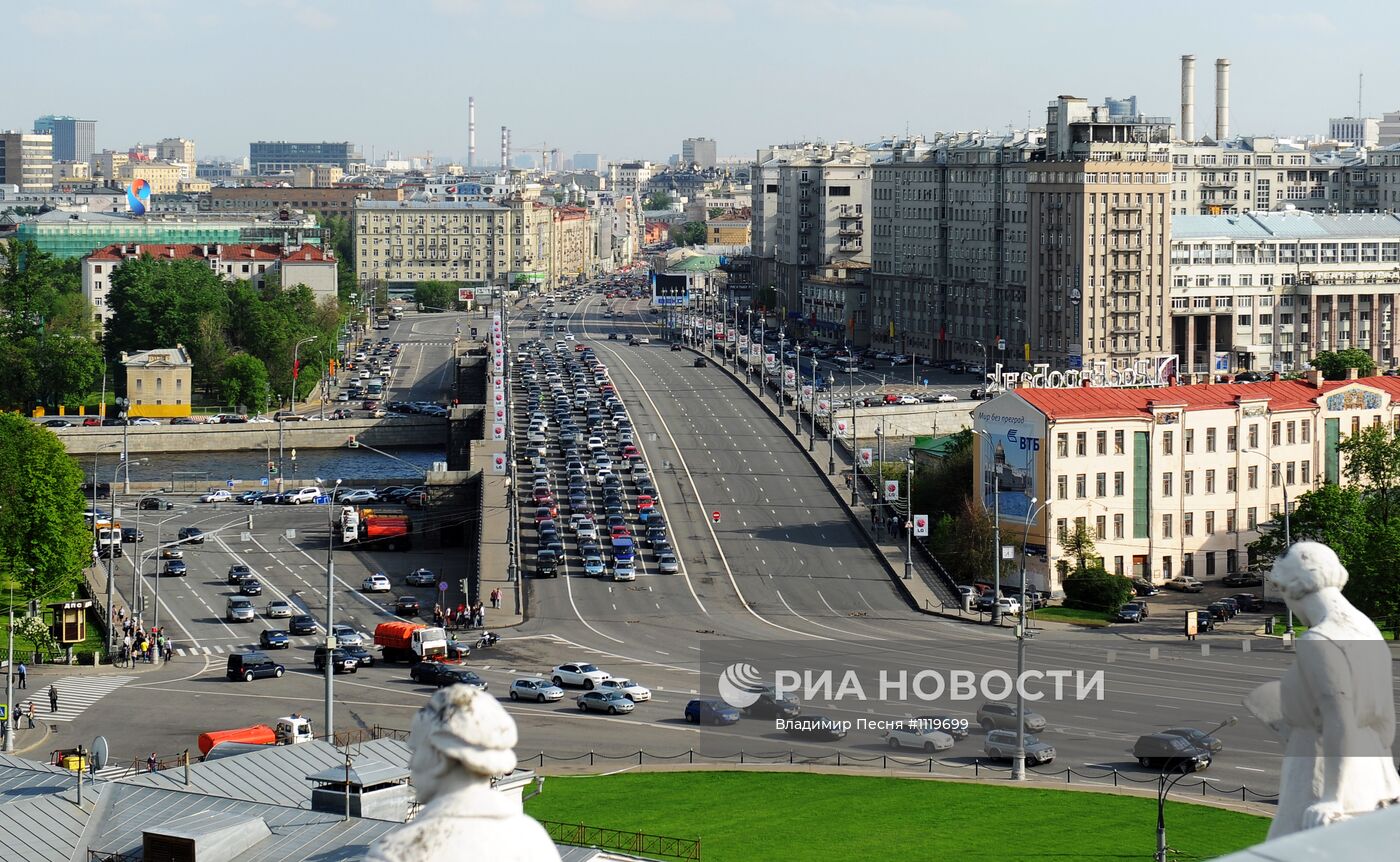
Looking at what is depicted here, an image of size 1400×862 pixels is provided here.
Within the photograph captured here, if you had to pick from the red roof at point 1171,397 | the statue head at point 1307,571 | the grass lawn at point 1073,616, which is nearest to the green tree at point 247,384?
the red roof at point 1171,397

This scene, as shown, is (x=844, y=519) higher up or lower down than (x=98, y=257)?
lower down

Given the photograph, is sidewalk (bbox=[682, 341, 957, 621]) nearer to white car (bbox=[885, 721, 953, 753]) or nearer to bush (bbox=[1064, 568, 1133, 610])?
bush (bbox=[1064, 568, 1133, 610])

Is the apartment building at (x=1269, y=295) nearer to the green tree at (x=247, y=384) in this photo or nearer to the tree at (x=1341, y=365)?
the tree at (x=1341, y=365)

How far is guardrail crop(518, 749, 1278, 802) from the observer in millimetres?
47312

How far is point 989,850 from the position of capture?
135 feet

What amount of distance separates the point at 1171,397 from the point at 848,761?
40.4 meters

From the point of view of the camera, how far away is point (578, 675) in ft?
200

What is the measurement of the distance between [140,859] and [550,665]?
1379 inches

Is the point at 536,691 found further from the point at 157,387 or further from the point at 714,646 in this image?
the point at 157,387

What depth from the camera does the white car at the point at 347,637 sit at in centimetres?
6900

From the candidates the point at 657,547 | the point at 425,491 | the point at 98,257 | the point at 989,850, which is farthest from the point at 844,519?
the point at 98,257

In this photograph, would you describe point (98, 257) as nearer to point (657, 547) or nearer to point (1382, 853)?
point (657, 547)

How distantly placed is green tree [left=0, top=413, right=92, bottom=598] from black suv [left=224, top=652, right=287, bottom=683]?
1496cm

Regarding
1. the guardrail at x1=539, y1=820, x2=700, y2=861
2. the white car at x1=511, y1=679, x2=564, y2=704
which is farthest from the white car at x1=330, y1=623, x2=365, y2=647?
the guardrail at x1=539, y1=820, x2=700, y2=861
